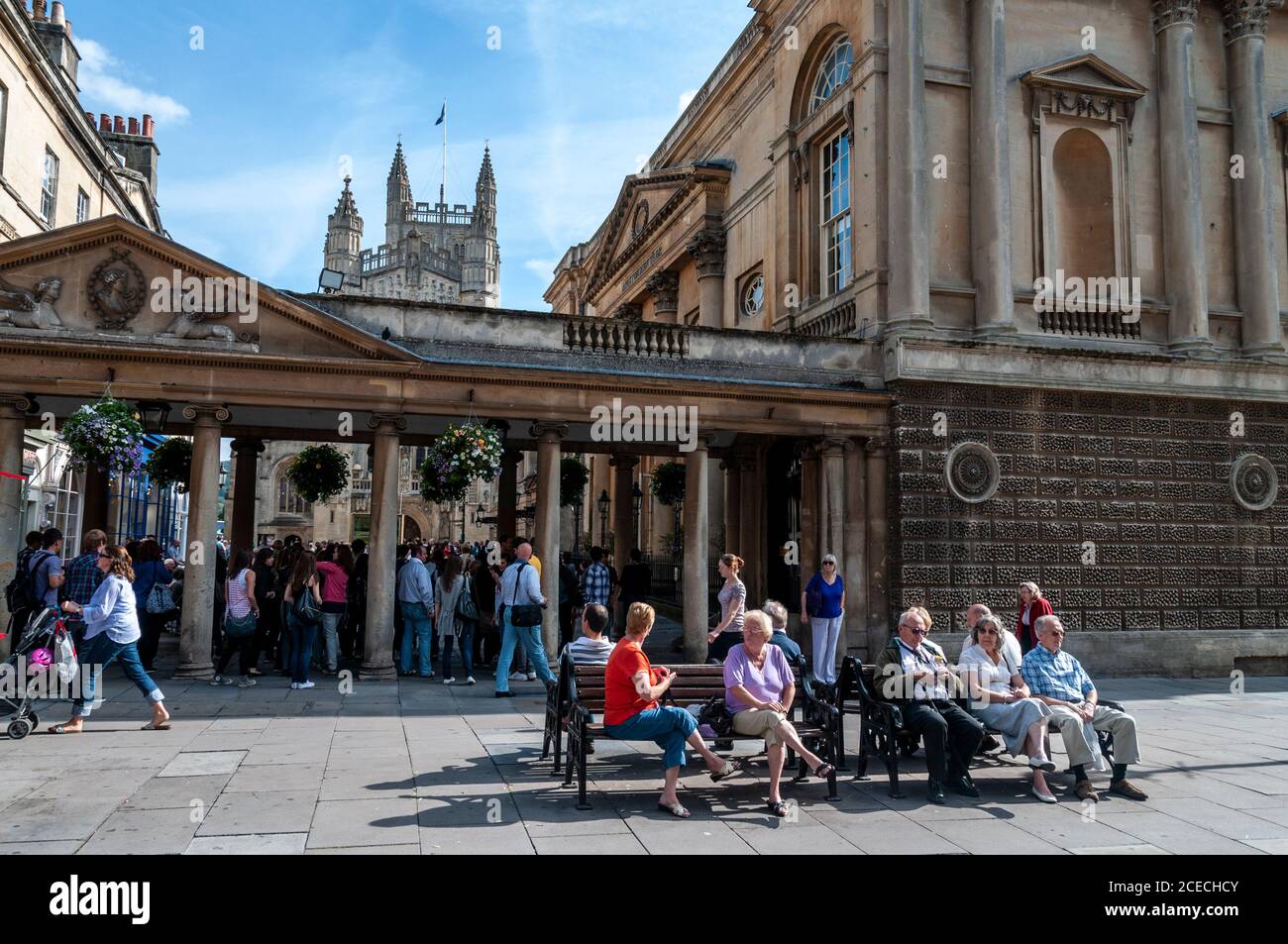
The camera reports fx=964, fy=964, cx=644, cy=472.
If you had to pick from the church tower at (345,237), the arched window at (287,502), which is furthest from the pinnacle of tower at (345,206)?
the arched window at (287,502)

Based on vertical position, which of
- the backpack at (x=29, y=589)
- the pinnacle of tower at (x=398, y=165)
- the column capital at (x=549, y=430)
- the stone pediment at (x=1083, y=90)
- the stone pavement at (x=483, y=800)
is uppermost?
the pinnacle of tower at (x=398, y=165)

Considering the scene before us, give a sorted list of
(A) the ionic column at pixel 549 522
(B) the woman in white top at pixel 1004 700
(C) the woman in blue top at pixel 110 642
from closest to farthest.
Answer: (B) the woman in white top at pixel 1004 700
(C) the woman in blue top at pixel 110 642
(A) the ionic column at pixel 549 522

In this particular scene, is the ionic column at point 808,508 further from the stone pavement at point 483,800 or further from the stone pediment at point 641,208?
the stone pediment at point 641,208

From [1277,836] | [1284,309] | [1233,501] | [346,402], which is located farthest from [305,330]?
[1284,309]

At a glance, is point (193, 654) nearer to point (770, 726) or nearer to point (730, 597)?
point (730, 597)

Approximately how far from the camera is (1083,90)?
17.5 metres

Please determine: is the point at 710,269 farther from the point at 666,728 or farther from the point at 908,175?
the point at 666,728

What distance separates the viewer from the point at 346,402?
13961 millimetres

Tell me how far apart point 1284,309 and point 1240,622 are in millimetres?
6070

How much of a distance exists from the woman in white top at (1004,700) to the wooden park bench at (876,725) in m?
0.17

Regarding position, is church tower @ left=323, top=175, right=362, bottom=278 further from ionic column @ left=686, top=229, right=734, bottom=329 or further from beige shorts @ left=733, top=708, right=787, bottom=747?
beige shorts @ left=733, top=708, right=787, bottom=747

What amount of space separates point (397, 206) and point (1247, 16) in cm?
10340

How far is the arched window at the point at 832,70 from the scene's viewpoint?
735 inches

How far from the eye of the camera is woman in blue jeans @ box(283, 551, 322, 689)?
12719 millimetres
